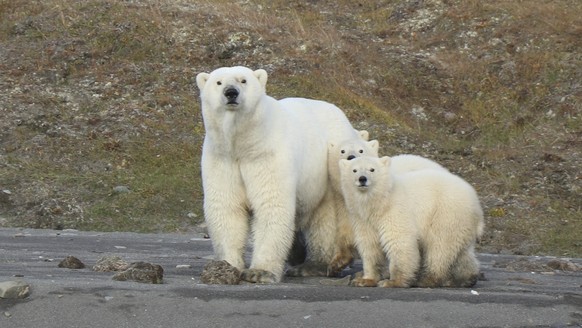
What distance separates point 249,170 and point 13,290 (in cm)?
251

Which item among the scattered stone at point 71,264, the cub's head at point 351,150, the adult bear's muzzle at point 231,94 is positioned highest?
the adult bear's muzzle at point 231,94

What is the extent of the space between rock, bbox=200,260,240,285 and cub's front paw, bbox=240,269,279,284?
130 mm

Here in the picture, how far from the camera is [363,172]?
8.55 meters

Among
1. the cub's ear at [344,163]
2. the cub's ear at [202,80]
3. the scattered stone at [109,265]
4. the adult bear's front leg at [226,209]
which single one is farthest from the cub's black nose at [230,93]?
the scattered stone at [109,265]

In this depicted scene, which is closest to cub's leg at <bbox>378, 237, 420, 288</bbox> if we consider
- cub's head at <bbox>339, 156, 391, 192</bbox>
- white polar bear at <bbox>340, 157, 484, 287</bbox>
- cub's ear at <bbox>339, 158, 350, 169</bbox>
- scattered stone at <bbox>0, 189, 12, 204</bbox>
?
white polar bear at <bbox>340, 157, 484, 287</bbox>

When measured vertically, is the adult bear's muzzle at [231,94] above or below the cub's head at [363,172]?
above

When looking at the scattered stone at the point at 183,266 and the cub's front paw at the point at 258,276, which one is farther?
the scattered stone at the point at 183,266

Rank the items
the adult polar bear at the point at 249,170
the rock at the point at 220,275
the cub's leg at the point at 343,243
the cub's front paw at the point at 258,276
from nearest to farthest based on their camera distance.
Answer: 1. the rock at the point at 220,275
2. the cub's front paw at the point at 258,276
3. the adult polar bear at the point at 249,170
4. the cub's leg at the point at 343,243

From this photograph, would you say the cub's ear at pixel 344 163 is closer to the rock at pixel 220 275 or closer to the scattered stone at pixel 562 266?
the rock at pixel 220 275

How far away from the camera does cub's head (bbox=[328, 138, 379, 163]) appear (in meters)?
9.28

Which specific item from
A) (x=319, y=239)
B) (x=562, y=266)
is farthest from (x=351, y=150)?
(x=562, y=266)

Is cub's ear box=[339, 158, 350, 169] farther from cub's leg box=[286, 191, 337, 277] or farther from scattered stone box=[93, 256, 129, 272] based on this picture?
scattered stone box=[93, 256, 129, 272]

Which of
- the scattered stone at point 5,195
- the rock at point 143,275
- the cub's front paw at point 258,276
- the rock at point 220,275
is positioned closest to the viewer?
the rock at point 143,275

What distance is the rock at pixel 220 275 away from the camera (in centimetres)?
787
